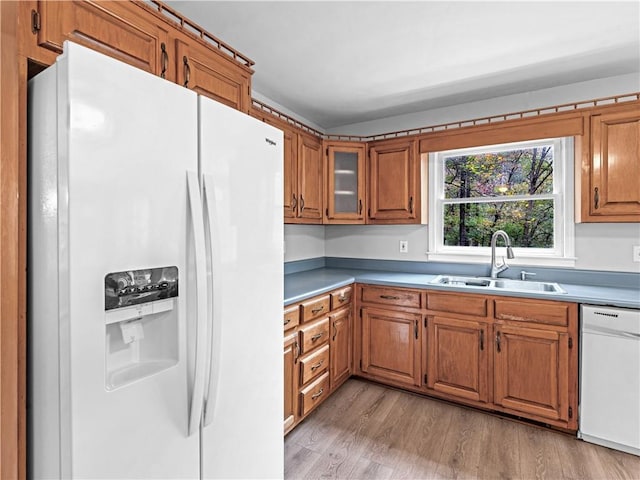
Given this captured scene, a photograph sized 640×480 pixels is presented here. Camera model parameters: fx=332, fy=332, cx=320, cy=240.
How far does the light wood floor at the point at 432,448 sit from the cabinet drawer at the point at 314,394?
0.12 m

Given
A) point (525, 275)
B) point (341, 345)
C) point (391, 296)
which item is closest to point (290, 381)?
point (341, 345)

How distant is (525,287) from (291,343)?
1934 mm

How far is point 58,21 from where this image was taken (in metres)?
1.03

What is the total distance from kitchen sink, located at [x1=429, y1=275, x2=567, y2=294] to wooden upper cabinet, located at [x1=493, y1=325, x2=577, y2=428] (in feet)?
1.12

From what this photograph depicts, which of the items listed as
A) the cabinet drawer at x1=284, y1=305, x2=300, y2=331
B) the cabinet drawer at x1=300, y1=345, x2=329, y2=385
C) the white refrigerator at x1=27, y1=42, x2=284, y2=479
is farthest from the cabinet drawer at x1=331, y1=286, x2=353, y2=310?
the white refrigerator at x1=27, y1=42, x2=284, y2=479

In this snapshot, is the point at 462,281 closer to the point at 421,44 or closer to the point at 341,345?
the point at 341,345

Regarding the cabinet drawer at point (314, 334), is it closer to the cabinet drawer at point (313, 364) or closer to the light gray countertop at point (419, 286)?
the cabinet drawer at point (313, 364)

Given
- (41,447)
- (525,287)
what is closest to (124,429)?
(41,447)

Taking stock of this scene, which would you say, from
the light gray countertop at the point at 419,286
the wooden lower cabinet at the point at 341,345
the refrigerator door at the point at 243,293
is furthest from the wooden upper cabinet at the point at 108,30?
the wooden lower cabinet at the point at 341,345

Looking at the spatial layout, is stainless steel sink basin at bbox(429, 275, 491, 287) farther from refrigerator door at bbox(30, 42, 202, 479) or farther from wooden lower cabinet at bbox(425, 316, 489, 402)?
refrigerator door at bbox(30, 42, 202, 479)

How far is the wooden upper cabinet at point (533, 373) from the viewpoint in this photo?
2139 mm

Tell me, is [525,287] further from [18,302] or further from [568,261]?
A: [18,302]

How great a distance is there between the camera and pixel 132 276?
887mm

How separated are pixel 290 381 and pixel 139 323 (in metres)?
1.35
